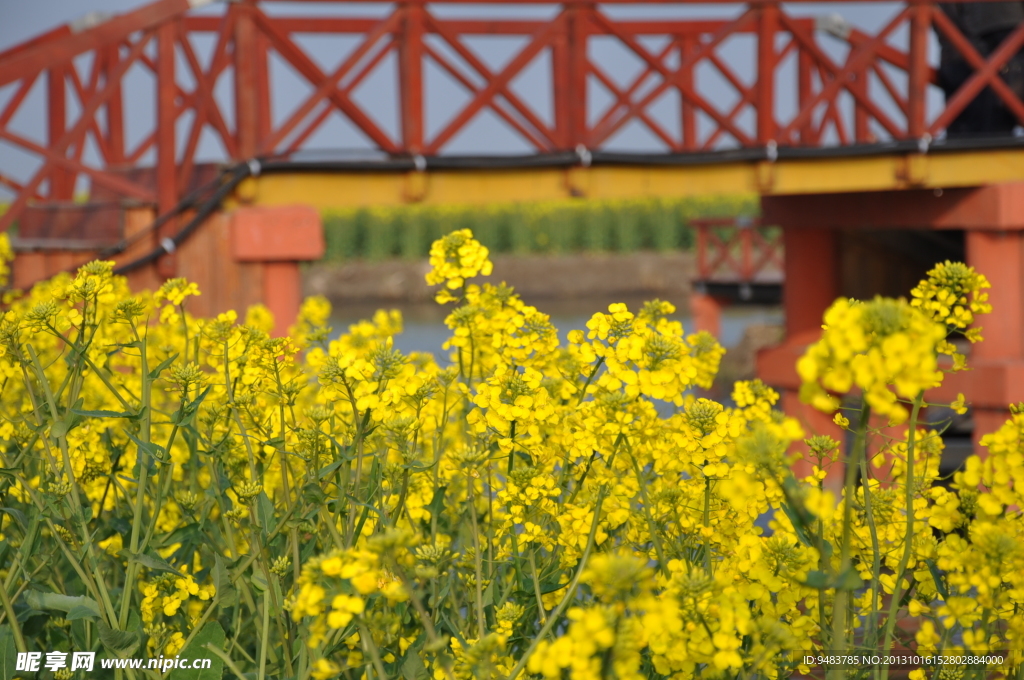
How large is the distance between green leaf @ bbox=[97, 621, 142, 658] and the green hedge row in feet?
88.4

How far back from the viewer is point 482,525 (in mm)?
2385

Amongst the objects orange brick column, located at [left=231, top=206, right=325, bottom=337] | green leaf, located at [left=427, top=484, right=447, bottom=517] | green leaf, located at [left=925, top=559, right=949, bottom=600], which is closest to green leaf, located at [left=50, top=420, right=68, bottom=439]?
green leaf, located at [left=427, top=484, right=447, bottom=517]

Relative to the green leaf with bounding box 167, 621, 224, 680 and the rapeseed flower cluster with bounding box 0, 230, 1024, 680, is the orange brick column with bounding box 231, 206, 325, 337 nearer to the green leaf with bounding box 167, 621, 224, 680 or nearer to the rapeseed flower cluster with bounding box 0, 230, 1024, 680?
the rapeseed flower cluster with bounding box 0, 230, 1024, 680

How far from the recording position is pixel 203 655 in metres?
1.89

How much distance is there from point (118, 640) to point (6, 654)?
282mm

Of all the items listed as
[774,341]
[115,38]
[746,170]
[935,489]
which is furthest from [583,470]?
[774,341]

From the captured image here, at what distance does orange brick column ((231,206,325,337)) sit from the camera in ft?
16.6

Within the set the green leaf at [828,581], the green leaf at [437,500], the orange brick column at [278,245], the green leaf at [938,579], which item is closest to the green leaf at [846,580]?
the green leaf at [828,581]

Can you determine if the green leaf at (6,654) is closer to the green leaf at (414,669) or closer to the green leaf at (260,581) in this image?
the green leaf at (260,581)

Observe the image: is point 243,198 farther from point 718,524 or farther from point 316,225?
point 718,524

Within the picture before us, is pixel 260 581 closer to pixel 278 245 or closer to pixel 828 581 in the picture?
pixel 828 581

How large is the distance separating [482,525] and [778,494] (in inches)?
29.6

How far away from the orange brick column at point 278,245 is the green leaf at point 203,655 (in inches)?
126

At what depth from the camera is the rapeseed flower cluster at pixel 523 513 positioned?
1.30m
